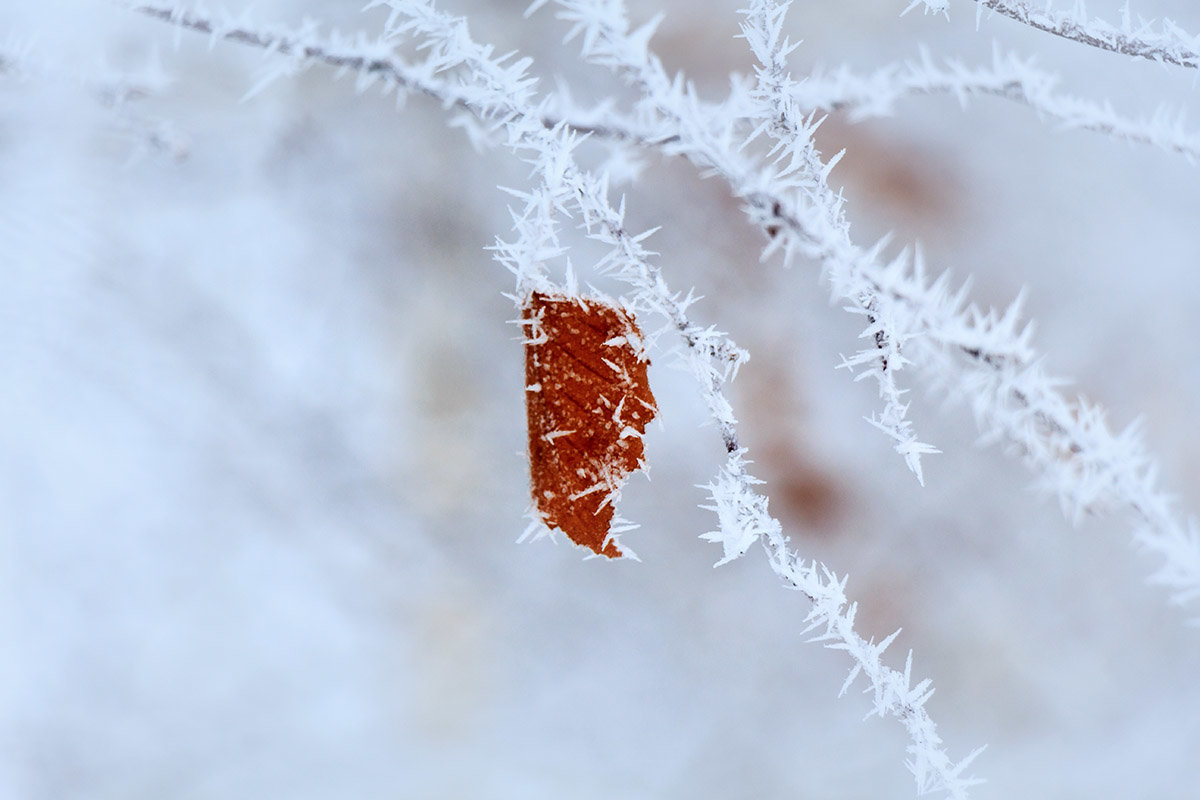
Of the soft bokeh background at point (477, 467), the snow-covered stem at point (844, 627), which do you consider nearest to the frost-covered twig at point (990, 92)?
the soft bokeh background at point (477, 467)

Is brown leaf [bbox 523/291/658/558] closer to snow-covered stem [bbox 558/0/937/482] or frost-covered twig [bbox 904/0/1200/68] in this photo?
snow-covered stem [bbox 558/0/937/482]

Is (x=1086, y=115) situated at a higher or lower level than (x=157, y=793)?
higher

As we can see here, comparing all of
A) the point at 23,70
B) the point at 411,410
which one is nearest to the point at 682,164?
the point at 411,410

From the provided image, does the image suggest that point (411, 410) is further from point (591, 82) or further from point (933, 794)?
point (933, 794)

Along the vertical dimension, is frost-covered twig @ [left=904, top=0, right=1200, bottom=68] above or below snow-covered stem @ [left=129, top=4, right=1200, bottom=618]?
above

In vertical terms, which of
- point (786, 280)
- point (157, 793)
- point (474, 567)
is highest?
point (786, 280)

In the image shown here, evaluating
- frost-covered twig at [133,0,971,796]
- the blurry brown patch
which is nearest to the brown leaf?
frost-covered twig at [133,0,971,796]

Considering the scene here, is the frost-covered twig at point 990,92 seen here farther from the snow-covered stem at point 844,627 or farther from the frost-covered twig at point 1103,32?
the snow-covered stem at point 844,627
